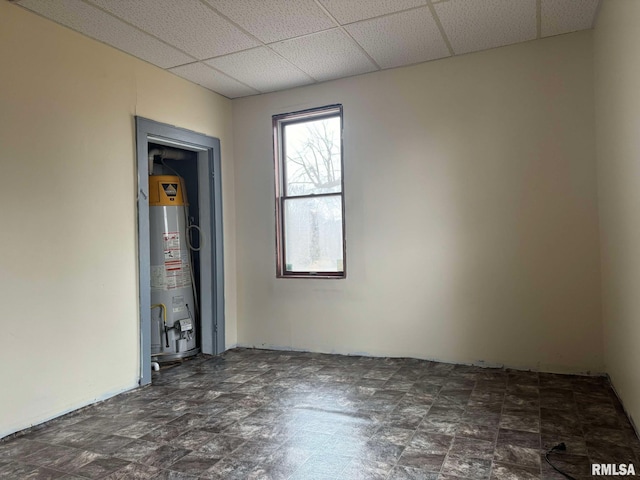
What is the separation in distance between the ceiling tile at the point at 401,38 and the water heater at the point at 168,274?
2286 mm

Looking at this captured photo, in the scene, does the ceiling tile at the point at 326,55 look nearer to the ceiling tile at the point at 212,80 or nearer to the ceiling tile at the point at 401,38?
the ceiling tile at the point at 401,38

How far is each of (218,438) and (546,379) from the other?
8.22 feet

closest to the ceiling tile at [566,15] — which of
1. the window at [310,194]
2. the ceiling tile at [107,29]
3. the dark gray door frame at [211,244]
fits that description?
the window at [310,194]

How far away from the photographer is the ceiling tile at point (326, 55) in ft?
11.6

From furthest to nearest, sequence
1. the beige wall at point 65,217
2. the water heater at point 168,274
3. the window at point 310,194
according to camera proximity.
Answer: the window at point 310,194 → the water heater at point 168,274 → the beige wall at point 65,217

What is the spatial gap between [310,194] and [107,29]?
2257 millimetres

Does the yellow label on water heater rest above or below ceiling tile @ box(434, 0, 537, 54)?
below

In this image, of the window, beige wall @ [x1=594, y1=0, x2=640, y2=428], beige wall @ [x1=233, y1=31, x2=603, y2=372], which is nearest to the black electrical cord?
beige wall @ [x1=594, y1=0, x2=640, y2=428]

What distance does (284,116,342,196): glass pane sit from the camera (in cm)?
451

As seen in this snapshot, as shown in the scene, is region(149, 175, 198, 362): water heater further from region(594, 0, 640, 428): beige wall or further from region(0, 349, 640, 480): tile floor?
region(594, 0, 640, 428): beige wall

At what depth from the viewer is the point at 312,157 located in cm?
461

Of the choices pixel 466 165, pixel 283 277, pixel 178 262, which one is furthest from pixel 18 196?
pixel 466 165

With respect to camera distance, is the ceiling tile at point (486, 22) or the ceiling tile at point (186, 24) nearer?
the ceiling tile at point (186, 24)

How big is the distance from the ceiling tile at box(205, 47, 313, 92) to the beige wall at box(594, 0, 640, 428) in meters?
2.46
